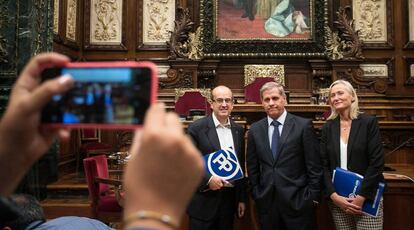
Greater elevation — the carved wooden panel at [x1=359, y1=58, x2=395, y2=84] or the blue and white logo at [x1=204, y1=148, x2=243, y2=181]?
the carved wooden panel at [x1=359, y1=58, x2=395, y2=84]

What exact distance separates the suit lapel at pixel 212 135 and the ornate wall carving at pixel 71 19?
5.20 metres

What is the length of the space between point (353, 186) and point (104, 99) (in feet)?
7.89

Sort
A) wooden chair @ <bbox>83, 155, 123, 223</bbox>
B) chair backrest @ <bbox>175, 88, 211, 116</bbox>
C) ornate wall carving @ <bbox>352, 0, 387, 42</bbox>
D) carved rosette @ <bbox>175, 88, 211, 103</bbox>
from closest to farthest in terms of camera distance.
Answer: wooden chair @ <bbox>83, 155, 123, 223</bbox>, chair backrest @ <bbox>175, 88, 211, 116</bbox>, carved rosette @ <bbox>175, 88, 211, 103</bbox>, ornate wall carving @ <bbox>352, 0, 387, 42</bbox>

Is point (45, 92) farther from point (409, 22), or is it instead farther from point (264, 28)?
point (409, 22)

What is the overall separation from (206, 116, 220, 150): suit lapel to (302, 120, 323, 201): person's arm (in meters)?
0.66

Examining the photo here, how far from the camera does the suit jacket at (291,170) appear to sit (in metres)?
2.69

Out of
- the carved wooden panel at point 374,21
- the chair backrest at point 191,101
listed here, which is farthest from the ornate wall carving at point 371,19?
the chair backrest at point 191,101

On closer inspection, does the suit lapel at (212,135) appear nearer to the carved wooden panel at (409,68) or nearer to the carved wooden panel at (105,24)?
the carved wooden panel at (105,24)

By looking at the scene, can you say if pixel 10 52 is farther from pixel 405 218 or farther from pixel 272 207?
pixel 405 218

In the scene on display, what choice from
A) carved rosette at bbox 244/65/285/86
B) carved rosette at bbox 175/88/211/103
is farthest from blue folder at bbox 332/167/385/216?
carved rosette at bbox 244/65/285/86

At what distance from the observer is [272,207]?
2.74 m

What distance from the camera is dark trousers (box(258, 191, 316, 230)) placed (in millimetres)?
2670

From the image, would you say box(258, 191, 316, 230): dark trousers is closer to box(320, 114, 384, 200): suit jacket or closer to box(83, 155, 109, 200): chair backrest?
box(320, 114, 384, 200): suit jacket

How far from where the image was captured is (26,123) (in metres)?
0.67
